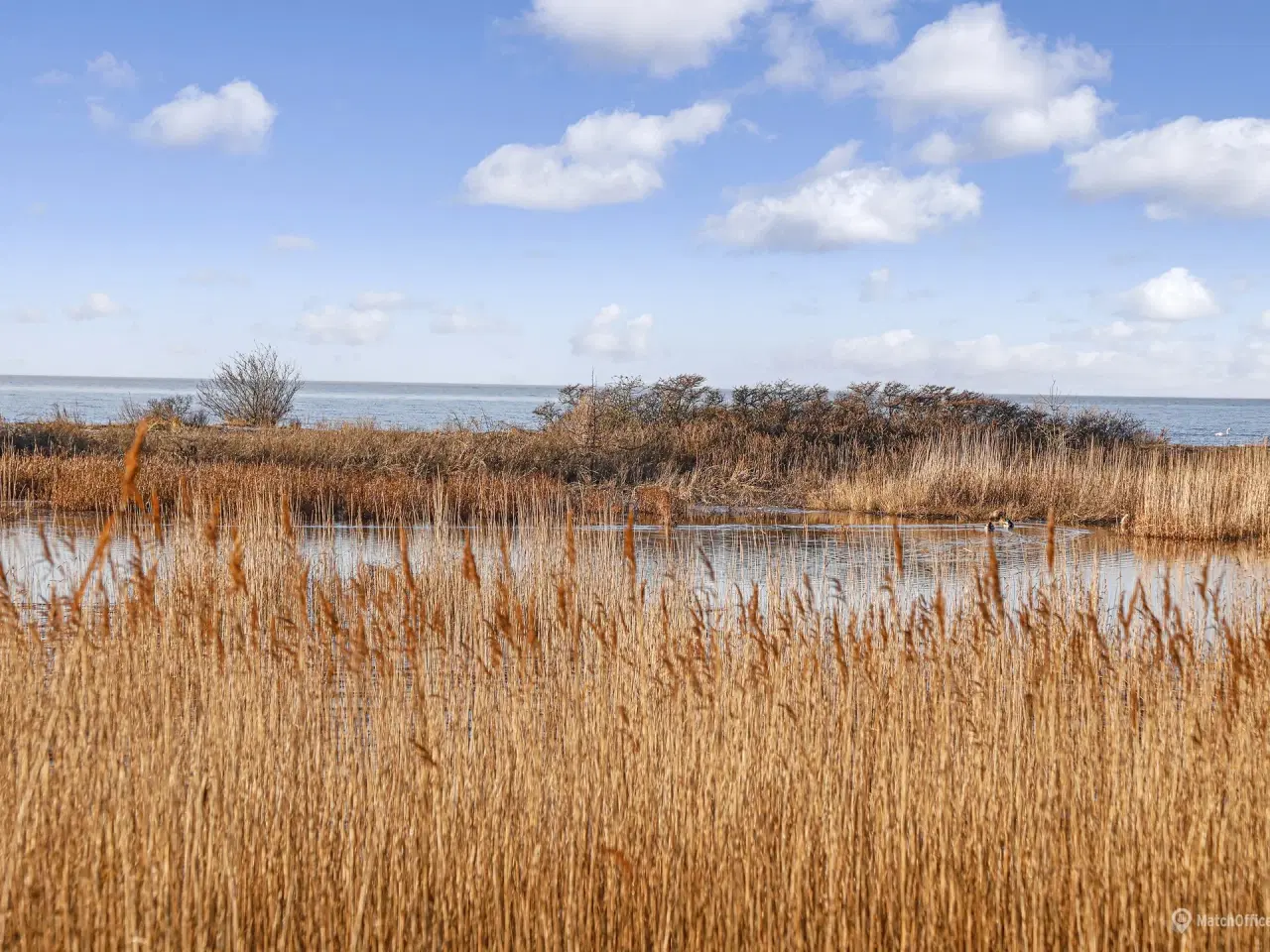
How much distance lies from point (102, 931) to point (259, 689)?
3.57 ft

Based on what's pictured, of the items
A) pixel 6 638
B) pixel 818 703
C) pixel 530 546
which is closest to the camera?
pixel 818 703

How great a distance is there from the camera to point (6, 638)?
15.8ft

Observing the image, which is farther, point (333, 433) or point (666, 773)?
point (333, 433)

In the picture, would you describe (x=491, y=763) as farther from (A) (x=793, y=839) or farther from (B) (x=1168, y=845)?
(B) (x=1168, y=845)

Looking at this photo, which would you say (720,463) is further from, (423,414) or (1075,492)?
(423,414)

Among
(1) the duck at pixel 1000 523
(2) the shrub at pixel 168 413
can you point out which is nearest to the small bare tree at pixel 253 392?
Answer: (2) the shrub at pixel 168 413

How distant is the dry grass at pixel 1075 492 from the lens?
14.9m

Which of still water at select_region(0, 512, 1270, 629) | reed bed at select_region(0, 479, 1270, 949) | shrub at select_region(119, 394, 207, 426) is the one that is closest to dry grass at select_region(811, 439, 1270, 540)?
still water at select_region(0, 512, 1270, 629)

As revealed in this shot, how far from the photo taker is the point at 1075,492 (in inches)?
706

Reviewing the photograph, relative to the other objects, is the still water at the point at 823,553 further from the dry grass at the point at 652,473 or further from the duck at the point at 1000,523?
the dry grass at the point at 652,473

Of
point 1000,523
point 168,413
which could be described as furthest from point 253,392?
point 1000,523

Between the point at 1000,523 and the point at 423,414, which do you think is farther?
the point at 423,414

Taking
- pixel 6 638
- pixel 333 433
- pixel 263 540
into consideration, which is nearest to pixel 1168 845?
pixel 6 638

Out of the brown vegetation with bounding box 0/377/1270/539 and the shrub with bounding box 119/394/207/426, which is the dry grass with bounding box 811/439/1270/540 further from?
the shrub with bounding box 119/394/207/426
